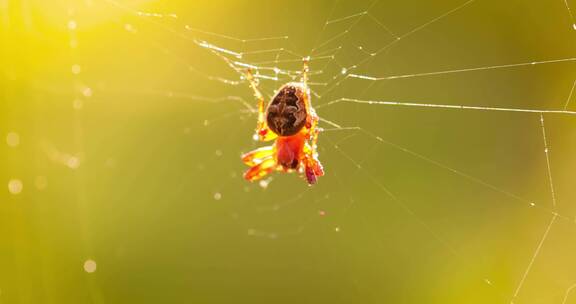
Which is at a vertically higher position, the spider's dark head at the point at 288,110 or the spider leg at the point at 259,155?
the spider's dark head at the point at 288,110

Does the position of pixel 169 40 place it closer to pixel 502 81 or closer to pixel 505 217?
pixel 502 81

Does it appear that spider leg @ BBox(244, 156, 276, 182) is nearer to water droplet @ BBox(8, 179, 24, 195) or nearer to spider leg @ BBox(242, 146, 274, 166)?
spider leg @ BBox(242, 146, 274, 166)

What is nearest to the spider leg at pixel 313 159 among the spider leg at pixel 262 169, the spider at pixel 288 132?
the spider at pixel 288 132

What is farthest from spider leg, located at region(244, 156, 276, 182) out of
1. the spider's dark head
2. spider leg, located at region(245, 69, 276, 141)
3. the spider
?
the spider's dark head

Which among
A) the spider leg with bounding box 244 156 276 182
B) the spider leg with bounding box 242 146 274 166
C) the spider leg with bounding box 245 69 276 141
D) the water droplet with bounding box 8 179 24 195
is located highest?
the spider leg with bounding box 245 69 276 141

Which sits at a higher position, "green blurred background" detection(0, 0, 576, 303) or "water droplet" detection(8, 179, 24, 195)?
"green blurred background" detection(0, 0, 576, 303)

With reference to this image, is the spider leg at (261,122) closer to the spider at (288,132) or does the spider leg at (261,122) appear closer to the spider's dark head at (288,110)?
the spider at (288,132)
